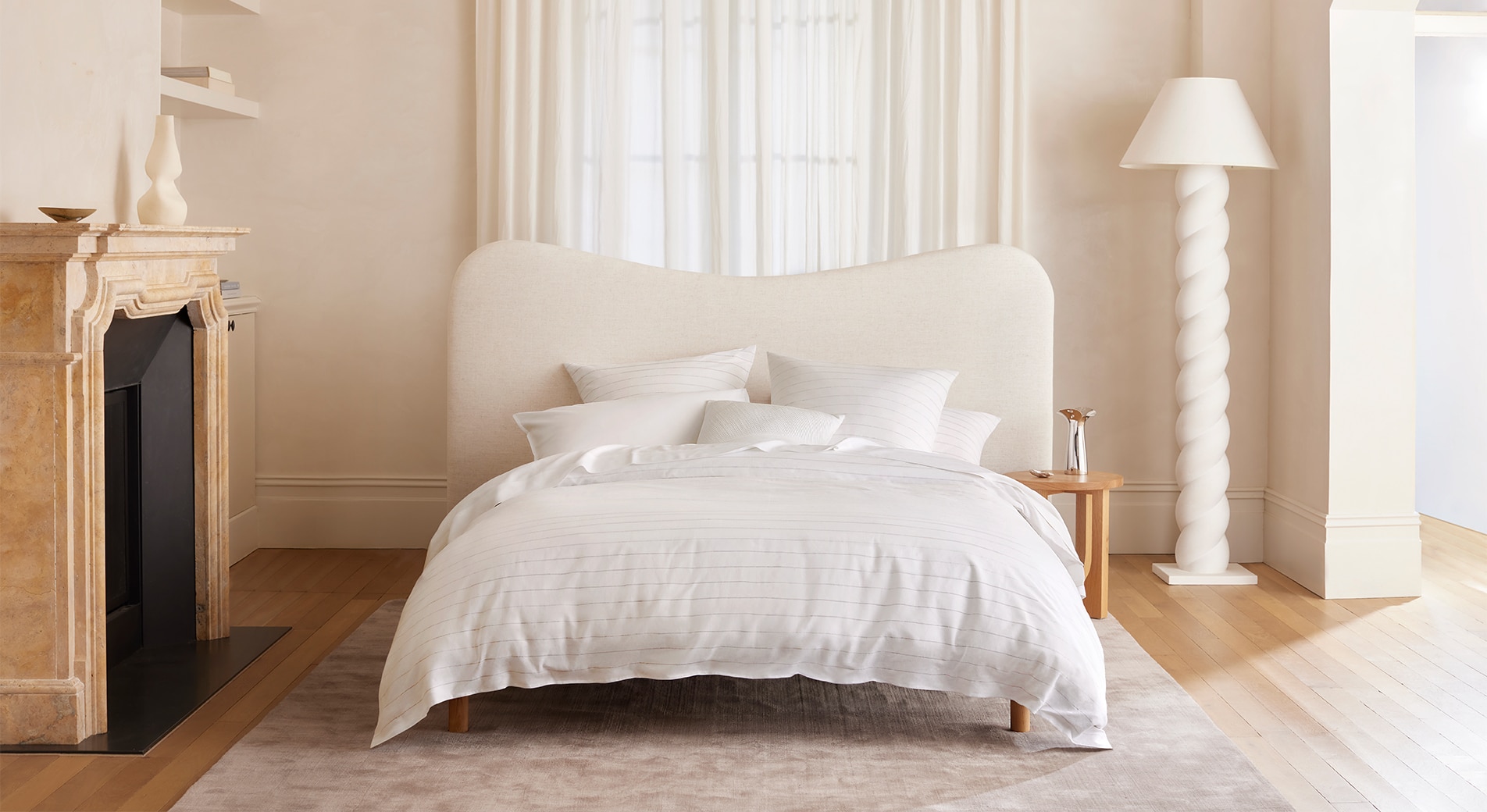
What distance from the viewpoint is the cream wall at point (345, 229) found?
14.9 ft

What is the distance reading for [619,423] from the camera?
359 centimetres

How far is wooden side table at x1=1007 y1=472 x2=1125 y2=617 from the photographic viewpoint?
3.76 metres

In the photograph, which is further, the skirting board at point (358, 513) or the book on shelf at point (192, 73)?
the skirting board at point (358, 513)

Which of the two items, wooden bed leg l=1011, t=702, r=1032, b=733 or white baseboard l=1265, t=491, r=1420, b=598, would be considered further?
white baseboard l=1265, t=491, r=1420, b=598

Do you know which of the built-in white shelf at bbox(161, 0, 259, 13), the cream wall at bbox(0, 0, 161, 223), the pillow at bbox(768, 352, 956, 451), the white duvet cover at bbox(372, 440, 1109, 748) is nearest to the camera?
the white duvet cover at bbox(372, 440, 1109, 748)

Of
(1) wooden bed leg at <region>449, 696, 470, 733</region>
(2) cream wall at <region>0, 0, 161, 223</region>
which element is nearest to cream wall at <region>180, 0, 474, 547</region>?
(2) cream wall at <region>0, 0, 161, 223</region>

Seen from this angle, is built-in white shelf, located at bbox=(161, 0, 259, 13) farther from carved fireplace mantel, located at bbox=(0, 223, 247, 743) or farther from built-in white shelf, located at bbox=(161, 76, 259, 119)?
carved fireplace mantel, located at bbox=(0, 223, 247, 743)

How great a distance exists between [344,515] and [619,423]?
5.65 ft

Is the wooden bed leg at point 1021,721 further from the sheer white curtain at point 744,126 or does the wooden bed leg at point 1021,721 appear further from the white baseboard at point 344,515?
the white baseboard at point 344,515

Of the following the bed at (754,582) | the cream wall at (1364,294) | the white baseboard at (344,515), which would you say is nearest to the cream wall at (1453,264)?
the cream wall at (1364,294)

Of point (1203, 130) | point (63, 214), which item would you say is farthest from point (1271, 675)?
point (63, 214)

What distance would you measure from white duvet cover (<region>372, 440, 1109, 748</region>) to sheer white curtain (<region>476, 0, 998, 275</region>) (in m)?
2.10

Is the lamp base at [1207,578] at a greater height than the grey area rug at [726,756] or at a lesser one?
greater

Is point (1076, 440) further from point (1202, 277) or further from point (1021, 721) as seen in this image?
point (1021, 721)
